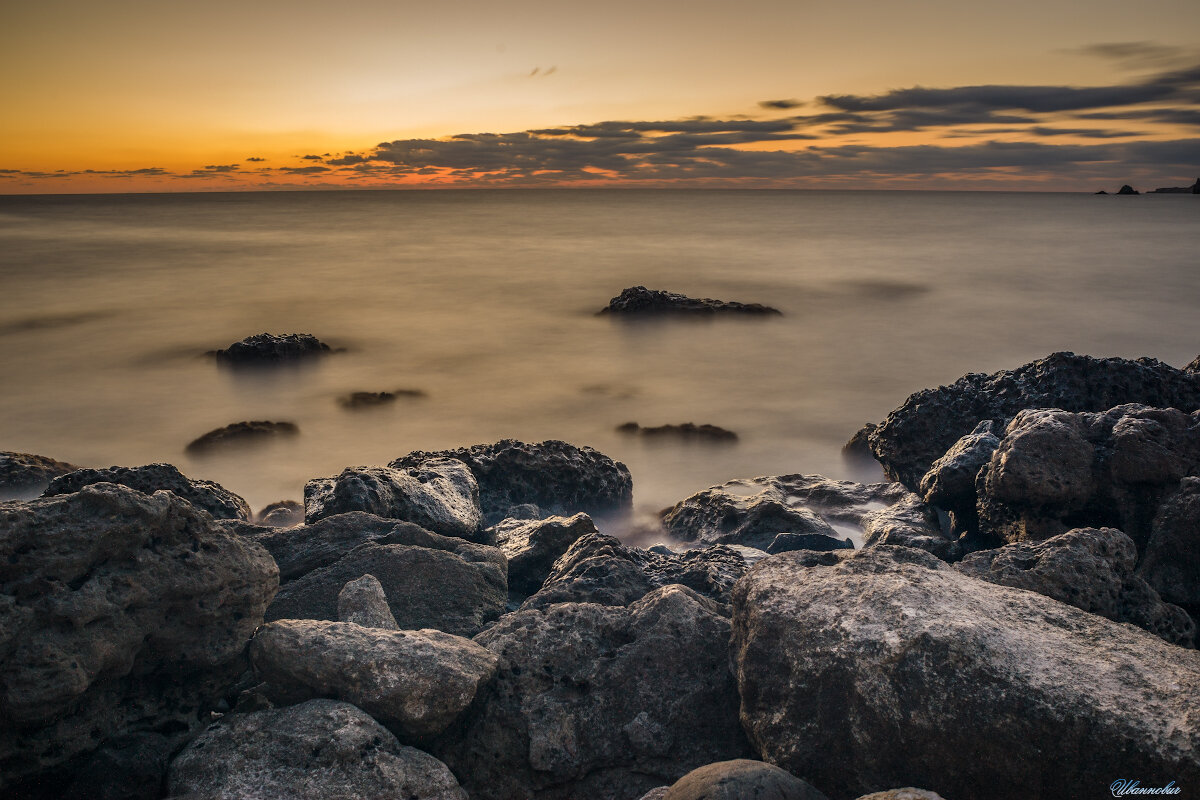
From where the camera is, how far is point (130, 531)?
3.14 meters

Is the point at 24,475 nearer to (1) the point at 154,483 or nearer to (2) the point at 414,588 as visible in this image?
(1) the point at 154,483

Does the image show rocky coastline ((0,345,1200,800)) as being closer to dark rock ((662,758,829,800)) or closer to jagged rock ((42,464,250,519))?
dark rock ((662,758,829,800))

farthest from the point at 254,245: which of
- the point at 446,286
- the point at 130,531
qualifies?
the point at 130,531

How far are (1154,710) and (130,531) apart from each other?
3715mm

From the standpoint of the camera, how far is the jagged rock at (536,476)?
713 cm

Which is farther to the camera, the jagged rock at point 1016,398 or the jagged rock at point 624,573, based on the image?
the jagged rock at point 1016,398

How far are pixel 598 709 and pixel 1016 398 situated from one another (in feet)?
16.1

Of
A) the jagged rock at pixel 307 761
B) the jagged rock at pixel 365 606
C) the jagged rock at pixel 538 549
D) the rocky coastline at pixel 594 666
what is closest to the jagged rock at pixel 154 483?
the rocky coastline at pixel 594 666

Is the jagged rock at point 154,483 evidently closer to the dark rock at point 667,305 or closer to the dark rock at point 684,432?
the dark rock at point 684,432

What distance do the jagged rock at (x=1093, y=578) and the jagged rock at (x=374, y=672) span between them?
252 centimetres

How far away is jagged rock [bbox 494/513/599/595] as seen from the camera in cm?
515

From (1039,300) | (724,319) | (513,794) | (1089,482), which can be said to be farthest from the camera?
(1039,300)

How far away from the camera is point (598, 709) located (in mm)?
3301

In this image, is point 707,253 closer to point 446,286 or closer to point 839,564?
point 446,286
